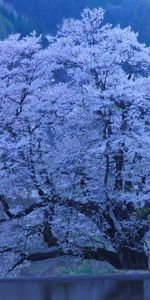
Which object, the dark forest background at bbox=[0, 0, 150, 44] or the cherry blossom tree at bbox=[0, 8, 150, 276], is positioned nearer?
the cherry blossom tree at bbox=[0, 8, 150, 276]

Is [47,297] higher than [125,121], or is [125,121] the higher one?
[125,121]

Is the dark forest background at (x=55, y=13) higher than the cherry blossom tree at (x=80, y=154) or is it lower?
higher

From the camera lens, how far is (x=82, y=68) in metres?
9.52

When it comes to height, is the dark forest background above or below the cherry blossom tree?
above

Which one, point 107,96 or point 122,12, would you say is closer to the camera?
point 107,96

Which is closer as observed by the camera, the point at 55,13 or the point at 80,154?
the point at 80,154

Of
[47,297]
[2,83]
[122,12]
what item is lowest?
[47,297]

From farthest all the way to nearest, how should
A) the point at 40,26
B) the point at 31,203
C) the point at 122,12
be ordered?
the point at 40,26
the point at 122,12
the point at 31,203

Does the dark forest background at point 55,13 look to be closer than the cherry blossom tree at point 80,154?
No

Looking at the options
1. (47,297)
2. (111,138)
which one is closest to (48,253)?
(111,138)

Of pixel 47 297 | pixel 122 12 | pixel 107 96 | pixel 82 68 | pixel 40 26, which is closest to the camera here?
pixel 47 297

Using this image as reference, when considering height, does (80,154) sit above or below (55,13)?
below

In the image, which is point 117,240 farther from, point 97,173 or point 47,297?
point 47,297

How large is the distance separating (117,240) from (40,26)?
735 inches
